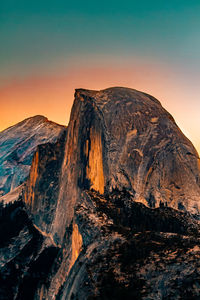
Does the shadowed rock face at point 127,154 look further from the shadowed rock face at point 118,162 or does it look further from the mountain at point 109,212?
the mountain at point 109,212

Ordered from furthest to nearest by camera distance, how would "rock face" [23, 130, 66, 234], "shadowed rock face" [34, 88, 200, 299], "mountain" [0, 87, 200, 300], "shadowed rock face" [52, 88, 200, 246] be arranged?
"rock face" [23, 130, 66, 234] → "shadowed rock face" [52, 88, 200, 246] → "shadowed rock face" [34, 88, 200, 299] → "mountain" [0, 87, 200, 300]

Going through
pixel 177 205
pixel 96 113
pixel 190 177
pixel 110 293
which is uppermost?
pixel 96 113

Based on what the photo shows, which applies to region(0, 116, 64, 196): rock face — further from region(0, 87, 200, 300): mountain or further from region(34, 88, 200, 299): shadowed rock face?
region(34, 88, 200, 299): shadowed rock face

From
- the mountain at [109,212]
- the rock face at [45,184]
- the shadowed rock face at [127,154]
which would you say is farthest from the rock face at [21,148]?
the shadowed rock face at [127,154]

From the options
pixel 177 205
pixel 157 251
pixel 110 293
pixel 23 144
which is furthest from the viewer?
pixel 23 144

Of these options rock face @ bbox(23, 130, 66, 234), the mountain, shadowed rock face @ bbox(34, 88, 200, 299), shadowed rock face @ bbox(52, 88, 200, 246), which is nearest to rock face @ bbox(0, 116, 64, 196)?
the mountain

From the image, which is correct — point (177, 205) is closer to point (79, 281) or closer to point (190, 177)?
point (190, 177)

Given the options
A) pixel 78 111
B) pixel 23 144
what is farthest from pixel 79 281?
pixel 23 144
